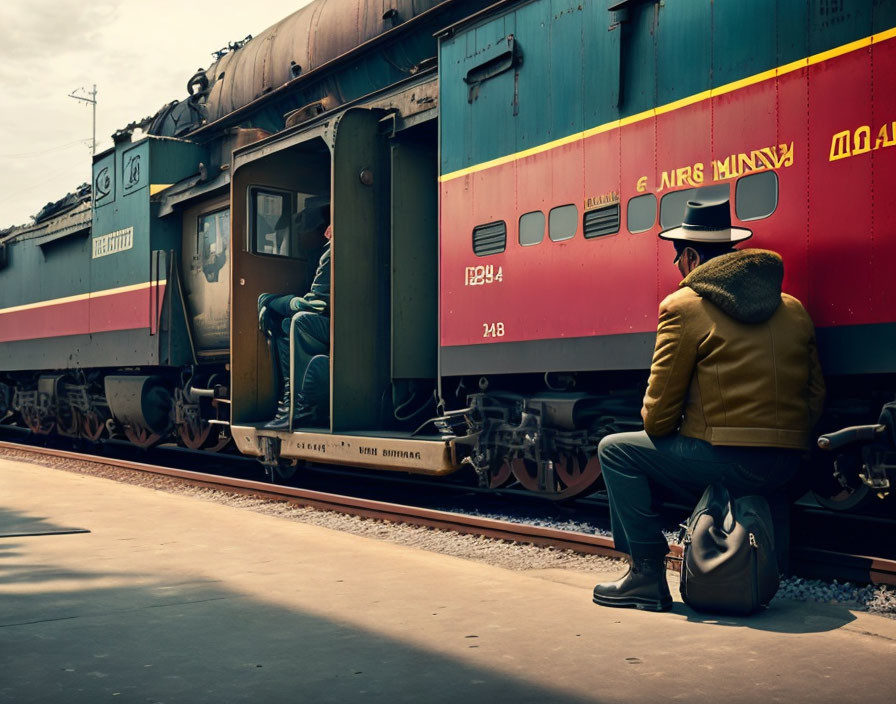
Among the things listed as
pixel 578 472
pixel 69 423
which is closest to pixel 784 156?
pixel 578 472

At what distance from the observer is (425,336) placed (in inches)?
344

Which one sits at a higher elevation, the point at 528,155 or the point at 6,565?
the point at 528,155

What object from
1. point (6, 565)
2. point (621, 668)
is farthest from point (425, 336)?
point (621, 668)

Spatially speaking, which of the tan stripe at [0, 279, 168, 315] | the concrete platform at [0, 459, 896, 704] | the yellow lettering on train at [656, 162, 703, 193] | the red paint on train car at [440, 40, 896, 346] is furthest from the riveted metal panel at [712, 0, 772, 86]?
the tan stripe at [0, 279, 168, 315]

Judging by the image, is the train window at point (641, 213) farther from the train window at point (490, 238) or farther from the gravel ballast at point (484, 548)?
the gravel ballast at point (484, 548)

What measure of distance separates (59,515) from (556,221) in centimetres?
442

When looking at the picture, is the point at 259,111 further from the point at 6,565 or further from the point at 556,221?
the point at 6,565

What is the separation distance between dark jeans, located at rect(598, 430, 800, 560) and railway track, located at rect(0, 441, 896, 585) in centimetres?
73

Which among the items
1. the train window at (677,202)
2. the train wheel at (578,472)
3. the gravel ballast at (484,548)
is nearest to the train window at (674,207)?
the train window at (677,202)

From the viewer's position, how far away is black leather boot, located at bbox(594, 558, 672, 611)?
173 inches

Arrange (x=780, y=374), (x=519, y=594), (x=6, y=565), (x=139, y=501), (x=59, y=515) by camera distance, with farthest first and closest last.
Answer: (x=139, y=501) < (x=59, y=515) < (x=6, y=565) < (x=519, y=594) < (x=780, y=374)

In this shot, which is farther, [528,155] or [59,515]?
[59,515]

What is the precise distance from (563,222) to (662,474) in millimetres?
2425

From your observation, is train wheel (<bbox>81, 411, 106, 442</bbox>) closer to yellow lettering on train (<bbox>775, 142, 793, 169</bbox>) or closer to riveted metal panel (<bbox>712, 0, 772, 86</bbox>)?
riveted metal panel (<bbox>712, 0, 772, 86</bbox>)
